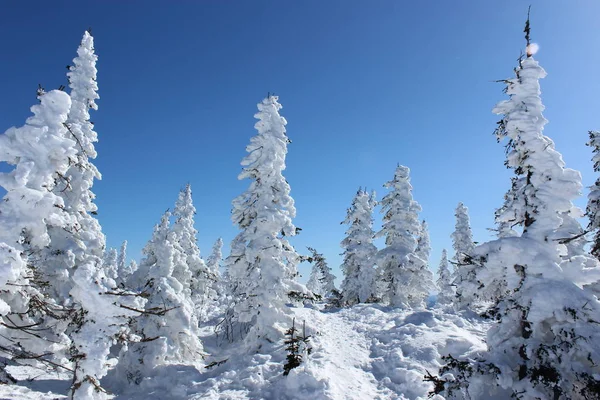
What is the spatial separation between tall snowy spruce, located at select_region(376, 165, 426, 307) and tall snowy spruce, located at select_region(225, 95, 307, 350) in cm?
1415

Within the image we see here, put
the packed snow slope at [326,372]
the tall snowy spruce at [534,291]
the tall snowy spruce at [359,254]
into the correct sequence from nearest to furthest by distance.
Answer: the tall snowy spruce at [534,291] → the packed snow slope at [326,372] → the tall snowy spruce at [359,254]

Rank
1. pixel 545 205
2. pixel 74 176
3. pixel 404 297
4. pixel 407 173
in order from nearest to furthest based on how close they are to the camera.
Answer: pixel 545 205 → pixel 74 176 → pixel 404 297 → pixel 407 173

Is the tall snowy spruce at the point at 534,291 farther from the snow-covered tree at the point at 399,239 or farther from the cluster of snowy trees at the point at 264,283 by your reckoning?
the snow-covered tree at the point at 399,239

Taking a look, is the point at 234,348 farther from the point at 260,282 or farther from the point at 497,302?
the point at 497,302

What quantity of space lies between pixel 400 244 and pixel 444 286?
103 feet

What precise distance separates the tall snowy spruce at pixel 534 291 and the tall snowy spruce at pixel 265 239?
1101 cm

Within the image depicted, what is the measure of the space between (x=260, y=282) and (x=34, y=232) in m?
11.0

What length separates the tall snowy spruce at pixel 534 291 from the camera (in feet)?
23.2

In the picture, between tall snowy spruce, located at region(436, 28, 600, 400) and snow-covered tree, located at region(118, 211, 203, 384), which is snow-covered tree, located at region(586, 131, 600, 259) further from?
snow-covered tree, located at region(118, 211, 203, 384)

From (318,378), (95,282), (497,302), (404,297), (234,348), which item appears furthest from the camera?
(404,297)

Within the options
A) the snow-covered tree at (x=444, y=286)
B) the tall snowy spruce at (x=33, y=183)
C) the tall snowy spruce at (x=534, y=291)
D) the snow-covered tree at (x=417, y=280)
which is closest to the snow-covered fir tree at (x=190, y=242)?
the snow-covered tree at (x=417, y=280)

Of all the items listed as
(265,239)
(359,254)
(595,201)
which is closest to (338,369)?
(265,239)

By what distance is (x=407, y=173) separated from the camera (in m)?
33.6

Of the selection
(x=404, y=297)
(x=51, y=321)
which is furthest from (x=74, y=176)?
(x=404, y=297)
